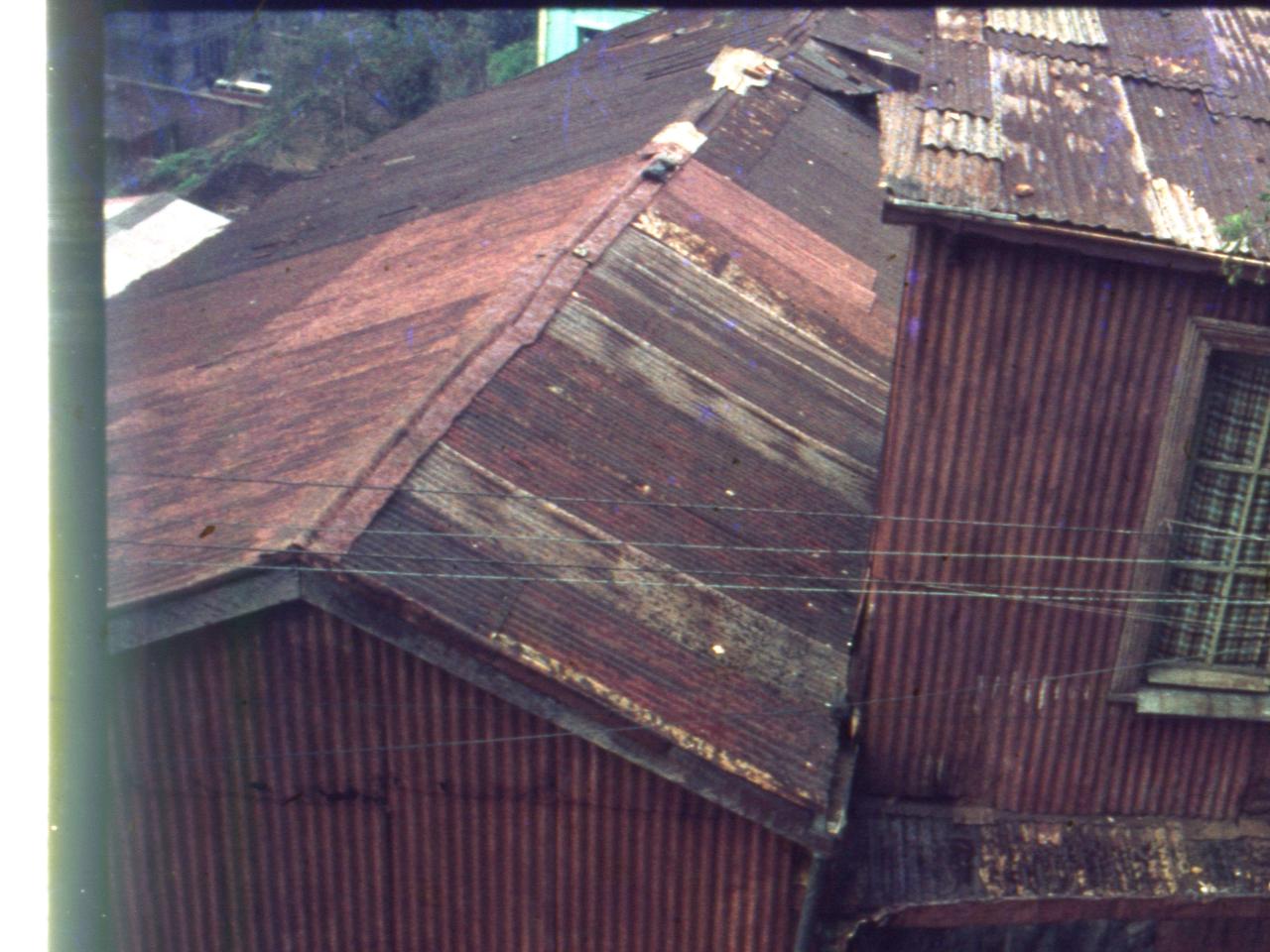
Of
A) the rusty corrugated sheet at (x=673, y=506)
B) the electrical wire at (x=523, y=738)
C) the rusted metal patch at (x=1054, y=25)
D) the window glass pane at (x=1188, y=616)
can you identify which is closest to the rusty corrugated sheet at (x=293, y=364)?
the rusty corrugated sheet at (x=673, y=506)

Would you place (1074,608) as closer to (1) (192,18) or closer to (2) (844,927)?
(2) (844,927)

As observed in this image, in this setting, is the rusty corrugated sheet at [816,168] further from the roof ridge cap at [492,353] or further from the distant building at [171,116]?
the distant building at [171,116]

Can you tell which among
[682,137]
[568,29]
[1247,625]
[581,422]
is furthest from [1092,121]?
[568,29]

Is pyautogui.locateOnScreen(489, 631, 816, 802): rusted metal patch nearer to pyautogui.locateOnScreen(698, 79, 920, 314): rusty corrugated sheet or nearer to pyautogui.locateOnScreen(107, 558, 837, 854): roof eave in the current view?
pyautogui.locateOnScreen(107, 558, 837, 854): roof eave

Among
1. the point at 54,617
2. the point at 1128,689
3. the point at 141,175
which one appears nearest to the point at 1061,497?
the point at 1128,689

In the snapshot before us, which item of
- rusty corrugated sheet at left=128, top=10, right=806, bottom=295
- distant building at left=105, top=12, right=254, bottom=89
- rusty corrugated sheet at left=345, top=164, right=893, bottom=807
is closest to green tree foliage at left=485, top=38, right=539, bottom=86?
distant building at left=105, top=12, right=254, bottom=89

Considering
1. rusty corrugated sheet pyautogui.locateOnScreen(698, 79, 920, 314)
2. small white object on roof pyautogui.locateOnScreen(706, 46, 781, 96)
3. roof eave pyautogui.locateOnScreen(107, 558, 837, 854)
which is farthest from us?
small white object on roof pyautogui.locateOnScreen(706, 46, 781, 96)
